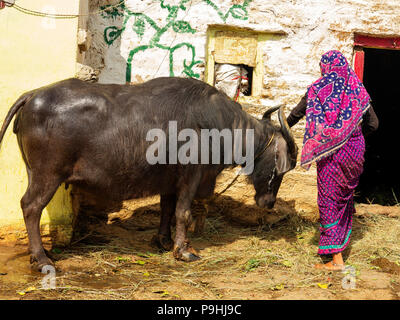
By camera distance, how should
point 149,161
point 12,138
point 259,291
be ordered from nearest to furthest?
point 259,291 → point 149,161 → point 12,138

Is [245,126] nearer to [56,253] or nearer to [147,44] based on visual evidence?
[147,44]

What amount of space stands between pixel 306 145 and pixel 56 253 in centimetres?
261

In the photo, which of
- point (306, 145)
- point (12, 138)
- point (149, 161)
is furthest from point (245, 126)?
point (12, 138)

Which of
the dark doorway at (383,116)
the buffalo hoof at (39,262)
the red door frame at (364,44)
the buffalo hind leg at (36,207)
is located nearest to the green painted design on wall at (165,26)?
the red door frame at (364,44)

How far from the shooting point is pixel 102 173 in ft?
13.4

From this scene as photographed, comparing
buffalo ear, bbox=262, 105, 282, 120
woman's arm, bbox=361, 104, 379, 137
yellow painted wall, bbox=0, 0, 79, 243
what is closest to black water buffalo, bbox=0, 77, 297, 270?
buffalo ear, bbox=262, 105, 282, 120

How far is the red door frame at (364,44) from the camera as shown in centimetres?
604

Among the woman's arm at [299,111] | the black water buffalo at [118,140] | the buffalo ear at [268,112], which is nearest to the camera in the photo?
the black water buffalo at [118,140]

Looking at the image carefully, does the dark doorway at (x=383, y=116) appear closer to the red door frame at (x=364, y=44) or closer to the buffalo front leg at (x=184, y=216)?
the red door frame at (x=364, y=44)

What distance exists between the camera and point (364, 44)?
6.05 meters

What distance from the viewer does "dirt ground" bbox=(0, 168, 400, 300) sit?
361 centimetres

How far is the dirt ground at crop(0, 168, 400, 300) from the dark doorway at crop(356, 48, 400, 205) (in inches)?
133

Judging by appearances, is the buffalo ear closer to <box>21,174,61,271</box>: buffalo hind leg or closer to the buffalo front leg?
the buffalo front leg

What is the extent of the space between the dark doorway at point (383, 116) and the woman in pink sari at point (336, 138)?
518 centimetres
